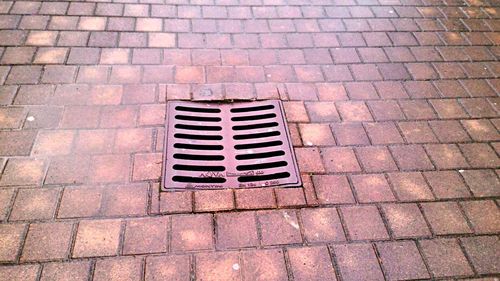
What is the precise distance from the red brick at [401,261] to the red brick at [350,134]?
0.71 metres

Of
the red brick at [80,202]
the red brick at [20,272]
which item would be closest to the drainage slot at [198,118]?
the red brick at [80,202]

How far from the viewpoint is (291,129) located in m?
2.48

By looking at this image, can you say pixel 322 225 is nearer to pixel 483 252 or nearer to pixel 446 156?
pixel 483 252

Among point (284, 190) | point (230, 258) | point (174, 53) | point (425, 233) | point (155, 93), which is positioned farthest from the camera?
point (174, 53)

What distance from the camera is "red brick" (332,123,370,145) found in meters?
2.44

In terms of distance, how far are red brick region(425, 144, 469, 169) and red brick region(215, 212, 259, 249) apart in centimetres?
124

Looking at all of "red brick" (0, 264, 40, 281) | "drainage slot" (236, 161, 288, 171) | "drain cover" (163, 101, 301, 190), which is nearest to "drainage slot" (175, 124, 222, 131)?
"drain cover" (163, 101, 301, 190)

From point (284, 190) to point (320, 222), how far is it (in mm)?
272

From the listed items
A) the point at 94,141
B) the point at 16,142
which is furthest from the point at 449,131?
the point at 16,142

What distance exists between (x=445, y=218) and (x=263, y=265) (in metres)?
1.06

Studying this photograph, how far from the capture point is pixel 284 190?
216 centimetres

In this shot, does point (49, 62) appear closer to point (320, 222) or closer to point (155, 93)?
point (155, 93)

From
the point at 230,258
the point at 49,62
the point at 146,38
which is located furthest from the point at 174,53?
the point at 230,258

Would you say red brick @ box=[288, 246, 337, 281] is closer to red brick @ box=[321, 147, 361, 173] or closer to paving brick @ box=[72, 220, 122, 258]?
red brick @ box=[321, 147, 361, 173]
